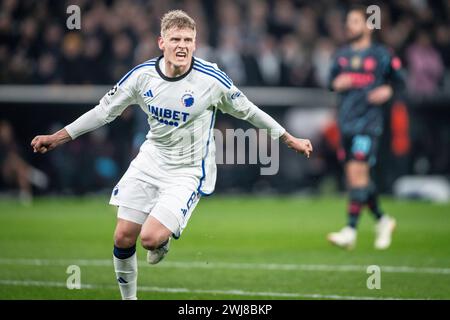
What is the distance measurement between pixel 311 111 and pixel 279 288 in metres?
12.7

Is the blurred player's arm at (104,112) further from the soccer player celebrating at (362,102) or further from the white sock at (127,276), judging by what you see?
the soccer player celebrating at (362,102)

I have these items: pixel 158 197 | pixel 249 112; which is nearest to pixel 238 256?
pixel 158 197

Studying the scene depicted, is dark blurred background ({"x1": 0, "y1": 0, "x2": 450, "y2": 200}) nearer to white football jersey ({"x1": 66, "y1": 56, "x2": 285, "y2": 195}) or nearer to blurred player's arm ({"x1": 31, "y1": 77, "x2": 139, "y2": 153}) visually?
white football jersey ({"x1": 66, "y1": 56, "x2": 285, "y2": 195})

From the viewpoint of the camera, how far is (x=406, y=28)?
2277 centimetres

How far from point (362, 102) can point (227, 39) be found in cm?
904

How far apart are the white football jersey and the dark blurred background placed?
979 centimetres

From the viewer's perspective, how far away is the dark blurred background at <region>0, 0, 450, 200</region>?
64.3ft

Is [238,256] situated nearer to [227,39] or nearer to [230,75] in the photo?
[230,75]

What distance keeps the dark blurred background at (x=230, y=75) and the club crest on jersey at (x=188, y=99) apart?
9995 mm

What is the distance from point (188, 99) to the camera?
7.62 meters

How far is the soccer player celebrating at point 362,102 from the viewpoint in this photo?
11.9 m

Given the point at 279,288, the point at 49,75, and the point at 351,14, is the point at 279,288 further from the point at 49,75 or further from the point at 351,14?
the point at 49,75

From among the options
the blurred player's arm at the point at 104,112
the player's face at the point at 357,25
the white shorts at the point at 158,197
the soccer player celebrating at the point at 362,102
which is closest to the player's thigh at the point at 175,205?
the white shorts at the point at 158,197
